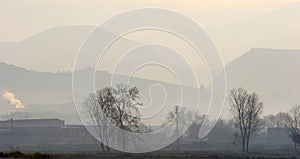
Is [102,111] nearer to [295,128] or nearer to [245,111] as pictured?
[245,111]

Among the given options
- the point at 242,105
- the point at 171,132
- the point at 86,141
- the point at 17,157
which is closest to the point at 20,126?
Answer: the point at 86,141

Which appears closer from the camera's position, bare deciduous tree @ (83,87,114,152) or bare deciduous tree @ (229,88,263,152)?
bare deciduous tree @ (83,87,114,152)

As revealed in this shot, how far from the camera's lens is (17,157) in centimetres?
6994

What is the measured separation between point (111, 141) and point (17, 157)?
124 feet

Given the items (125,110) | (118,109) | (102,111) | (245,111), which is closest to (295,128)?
(245,111)

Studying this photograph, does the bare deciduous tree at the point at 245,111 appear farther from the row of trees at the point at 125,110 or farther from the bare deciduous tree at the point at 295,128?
the bare deciduous tree at the point at 295,128

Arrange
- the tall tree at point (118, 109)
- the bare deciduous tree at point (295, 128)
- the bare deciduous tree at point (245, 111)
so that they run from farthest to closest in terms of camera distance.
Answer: the bare deciduous tree at point (245, 111), the bare deciduous tree at point (295, 128), the tall tree at point (118, 109)

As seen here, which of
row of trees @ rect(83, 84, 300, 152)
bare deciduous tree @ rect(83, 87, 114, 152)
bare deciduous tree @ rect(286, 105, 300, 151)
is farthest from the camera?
bare deciduous tree @ rect(286, 105, 300, 151)

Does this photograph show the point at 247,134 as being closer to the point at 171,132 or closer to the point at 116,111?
the point at 116,111

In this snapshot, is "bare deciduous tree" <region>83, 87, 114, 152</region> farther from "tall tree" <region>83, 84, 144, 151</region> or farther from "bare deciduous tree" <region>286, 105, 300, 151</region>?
"bare deciduous tree" <region>286, 105, 300, 151</region>

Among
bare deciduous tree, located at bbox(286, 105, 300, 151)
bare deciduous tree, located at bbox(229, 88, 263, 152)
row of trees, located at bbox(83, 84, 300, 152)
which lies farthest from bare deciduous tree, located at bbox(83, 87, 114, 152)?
bare deciduous tree, located at bbox(286, 105, 300, 151)

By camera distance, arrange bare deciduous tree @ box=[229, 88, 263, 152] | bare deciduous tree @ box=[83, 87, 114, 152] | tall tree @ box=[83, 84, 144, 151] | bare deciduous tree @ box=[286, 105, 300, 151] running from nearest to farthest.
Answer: tall tree @ box=[83, 84, 144, 151], bare deciduous tree @ box=[83, 87, 114, 152], bare deciduous tree @ box=[286, 105, 300, 151], bare deciduous tree @ box=[229, 88, 263, 152]

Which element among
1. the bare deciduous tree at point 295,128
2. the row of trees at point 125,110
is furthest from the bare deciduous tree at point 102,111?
the bare deciduous tree at point 295,128

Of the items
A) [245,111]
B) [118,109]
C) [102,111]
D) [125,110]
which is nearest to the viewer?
[118,109]
